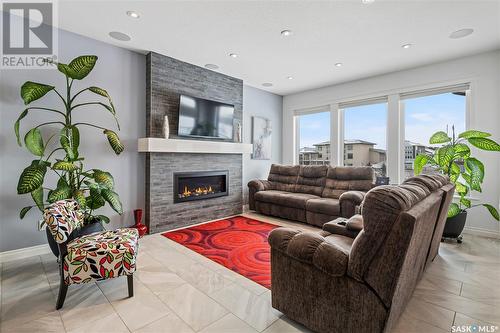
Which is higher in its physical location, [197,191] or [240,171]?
[240,171]

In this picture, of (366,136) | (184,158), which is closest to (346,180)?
(366,136)

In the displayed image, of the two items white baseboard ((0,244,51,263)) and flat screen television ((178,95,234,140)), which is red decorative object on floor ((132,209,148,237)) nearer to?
white baseboard ((0,244,51,263))

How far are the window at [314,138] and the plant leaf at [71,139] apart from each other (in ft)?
15.7

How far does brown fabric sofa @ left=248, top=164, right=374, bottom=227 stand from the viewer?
397 centimetres

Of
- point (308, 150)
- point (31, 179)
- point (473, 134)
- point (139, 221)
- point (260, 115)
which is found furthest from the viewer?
point (308, 150)

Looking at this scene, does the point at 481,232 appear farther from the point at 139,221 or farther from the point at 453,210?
the point at 139,221

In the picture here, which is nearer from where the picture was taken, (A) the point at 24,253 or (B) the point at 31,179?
(B) the point at 31,179

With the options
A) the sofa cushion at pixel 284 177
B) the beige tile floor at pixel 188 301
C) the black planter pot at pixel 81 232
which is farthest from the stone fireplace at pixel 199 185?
the beige tile floor at pixel 188 301

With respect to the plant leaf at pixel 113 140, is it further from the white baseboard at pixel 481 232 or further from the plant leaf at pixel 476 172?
the white baseboard at pixel 481 232

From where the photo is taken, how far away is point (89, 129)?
3348 mm

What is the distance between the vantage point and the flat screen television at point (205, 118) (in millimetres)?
4090

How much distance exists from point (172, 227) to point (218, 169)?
4.45 ft

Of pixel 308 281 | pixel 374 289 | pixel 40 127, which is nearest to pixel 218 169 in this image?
pixel 40 127

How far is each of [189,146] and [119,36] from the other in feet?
5.87
